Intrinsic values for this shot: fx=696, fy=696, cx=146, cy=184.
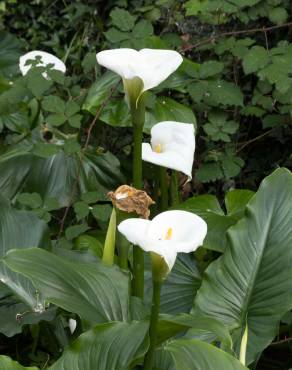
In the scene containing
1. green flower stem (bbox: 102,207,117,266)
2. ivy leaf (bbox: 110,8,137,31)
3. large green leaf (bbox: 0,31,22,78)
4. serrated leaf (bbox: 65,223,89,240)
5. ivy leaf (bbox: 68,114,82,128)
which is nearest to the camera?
green flower stem (bbox: 102,207,117,266)

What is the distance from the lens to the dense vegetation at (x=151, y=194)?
108 cm

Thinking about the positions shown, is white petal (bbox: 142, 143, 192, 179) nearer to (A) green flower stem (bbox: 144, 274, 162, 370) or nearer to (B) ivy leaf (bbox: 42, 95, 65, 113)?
(A) green flower stem (bbox: 144, 274, 162, 370)

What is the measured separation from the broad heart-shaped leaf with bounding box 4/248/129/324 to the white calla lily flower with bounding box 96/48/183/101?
0.30 metres

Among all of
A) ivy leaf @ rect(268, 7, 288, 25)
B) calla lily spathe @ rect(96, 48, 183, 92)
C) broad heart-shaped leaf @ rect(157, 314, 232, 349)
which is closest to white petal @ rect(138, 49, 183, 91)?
calla lily spathe @ rect(96, 48, 183, 92)

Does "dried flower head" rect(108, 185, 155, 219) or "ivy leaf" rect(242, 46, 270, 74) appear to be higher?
"dried flower head" rect(108, 185, 155, 219)

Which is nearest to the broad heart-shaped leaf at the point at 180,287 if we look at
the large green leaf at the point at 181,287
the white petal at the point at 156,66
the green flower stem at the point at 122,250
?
the large green leaf at the point at 181,287

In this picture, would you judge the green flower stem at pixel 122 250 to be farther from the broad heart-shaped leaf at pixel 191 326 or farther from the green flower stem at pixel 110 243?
the broad heart-shaped leaf at pixel 191 326

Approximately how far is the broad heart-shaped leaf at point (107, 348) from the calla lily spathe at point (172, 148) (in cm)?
27

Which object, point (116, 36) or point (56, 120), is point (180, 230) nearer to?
point (56, 120)

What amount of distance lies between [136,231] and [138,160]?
0.27m

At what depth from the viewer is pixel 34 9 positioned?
11.7ft

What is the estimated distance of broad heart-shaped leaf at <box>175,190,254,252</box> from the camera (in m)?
1.42

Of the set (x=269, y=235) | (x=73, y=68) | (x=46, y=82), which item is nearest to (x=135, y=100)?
(x=269, y=235)

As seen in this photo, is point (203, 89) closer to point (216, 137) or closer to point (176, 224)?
point (216, 137)
